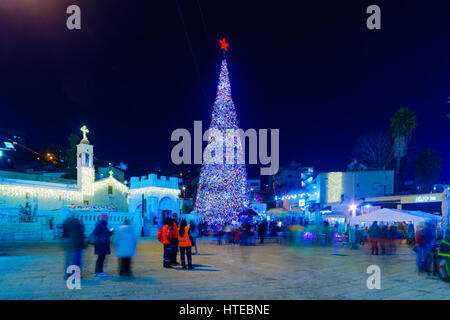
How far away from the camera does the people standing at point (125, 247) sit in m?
9.45

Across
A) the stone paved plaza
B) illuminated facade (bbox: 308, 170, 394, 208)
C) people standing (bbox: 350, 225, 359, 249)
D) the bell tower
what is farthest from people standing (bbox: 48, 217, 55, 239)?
illuminated facade (bbox: 308, 170, 394, 208)

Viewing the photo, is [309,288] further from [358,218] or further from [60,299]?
[358,218]

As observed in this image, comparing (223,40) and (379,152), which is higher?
(223,40)

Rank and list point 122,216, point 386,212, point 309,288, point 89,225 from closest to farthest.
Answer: point 309,288
point 386,212
point 89,225
point 122,216

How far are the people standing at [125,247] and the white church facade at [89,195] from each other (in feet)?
51.2

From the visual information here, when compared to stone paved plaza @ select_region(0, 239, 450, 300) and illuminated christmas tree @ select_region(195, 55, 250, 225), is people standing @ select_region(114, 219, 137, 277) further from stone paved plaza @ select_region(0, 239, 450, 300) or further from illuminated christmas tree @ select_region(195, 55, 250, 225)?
illuminated christmas tree @ select_region(195, 55, 250, 225)

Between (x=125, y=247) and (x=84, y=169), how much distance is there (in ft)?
89.0

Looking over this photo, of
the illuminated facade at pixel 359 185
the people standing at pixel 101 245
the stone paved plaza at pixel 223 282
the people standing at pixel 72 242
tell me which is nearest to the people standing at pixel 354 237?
the stone paved plaza at pixel 223 282

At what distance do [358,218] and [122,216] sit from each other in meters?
16.8

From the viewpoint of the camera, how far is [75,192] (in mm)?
33062

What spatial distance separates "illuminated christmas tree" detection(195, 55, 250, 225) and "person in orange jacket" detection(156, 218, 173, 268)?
18515 millimetres

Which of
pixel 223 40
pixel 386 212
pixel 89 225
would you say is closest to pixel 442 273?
pixel 386 212

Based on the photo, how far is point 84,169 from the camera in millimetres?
34156

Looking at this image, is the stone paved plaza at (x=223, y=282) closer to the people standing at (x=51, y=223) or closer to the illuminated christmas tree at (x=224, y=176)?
the people standing at (x=51, y=223)
